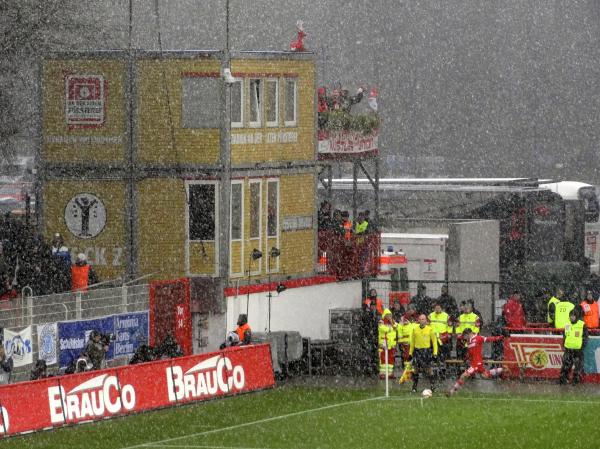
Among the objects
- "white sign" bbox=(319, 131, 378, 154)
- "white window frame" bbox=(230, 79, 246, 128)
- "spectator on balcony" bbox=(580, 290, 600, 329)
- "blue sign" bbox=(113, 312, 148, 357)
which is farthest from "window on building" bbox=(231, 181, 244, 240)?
"spectator on balcony" bbox=(580, 290, 600, 329)

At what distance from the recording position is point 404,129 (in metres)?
90.8

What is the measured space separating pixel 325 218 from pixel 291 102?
11.1 feet

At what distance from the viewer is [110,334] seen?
101 feet

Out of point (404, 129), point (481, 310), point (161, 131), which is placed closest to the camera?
point (161, 131)

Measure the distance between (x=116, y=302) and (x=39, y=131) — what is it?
7.33 metres

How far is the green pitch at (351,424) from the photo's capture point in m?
24.7

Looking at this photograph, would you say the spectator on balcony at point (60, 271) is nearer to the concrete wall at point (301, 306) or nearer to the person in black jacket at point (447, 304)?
the concrete wall at point (301, 306)

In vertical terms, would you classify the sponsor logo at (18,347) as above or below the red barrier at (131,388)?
above

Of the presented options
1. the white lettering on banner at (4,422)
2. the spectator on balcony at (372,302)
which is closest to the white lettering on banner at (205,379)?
the white lettering on banner at (4,422)

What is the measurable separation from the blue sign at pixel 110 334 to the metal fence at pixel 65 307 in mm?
126

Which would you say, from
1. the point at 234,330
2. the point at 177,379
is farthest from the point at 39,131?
the point at 177,379

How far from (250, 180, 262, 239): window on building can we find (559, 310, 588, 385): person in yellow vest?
8.01 metres

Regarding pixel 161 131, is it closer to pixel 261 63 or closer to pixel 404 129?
pixel 261 63

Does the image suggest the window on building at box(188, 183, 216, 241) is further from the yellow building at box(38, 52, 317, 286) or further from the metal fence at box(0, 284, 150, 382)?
the metal fence at box(0, 284, 150, 382)
